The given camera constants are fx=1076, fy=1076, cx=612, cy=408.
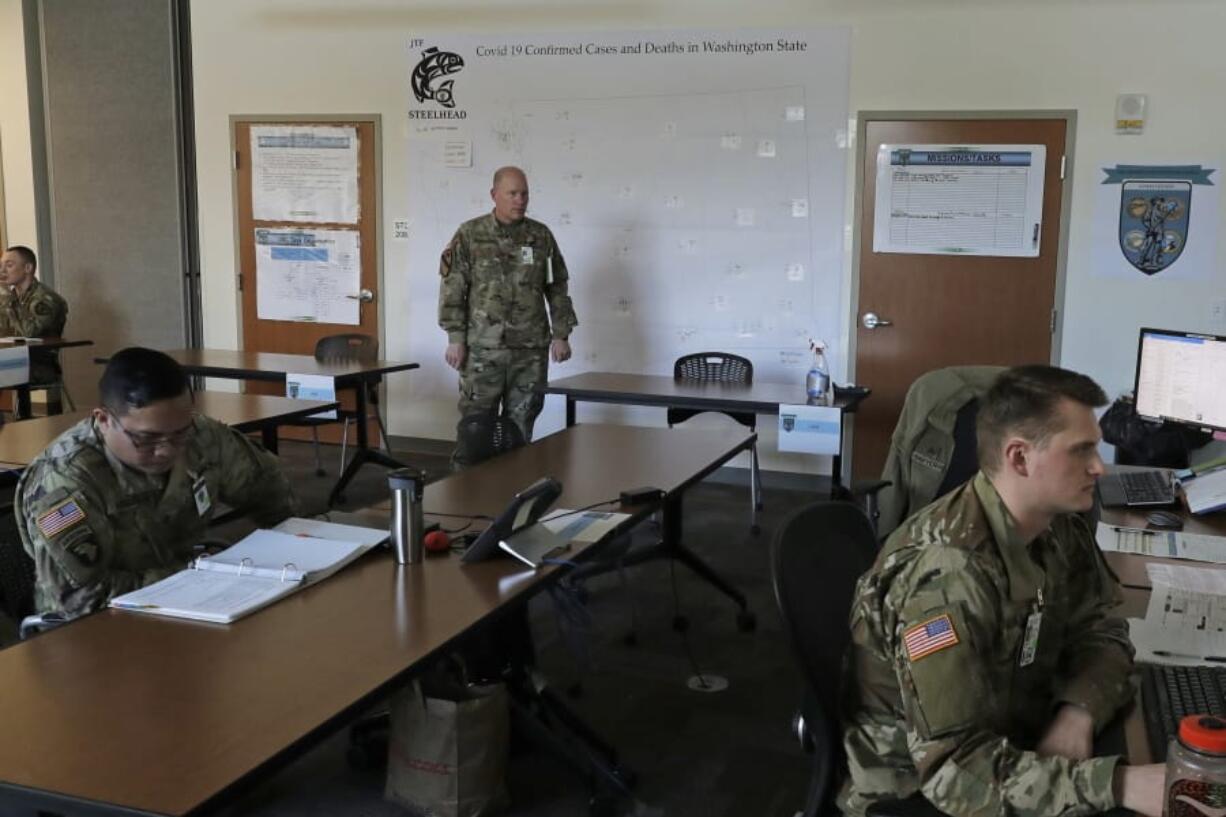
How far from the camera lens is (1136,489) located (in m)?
2.78

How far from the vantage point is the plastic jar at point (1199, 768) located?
1158 millimetres

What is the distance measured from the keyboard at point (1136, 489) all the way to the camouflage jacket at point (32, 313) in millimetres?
6083

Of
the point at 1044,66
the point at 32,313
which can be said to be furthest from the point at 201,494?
the point at 32,313

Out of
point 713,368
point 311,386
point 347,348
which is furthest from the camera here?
point 347,348

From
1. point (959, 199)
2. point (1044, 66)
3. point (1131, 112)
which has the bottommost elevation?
point (959, 199)

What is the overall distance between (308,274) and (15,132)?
8.86 feet

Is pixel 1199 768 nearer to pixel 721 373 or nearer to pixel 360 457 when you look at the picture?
pixel 721 373

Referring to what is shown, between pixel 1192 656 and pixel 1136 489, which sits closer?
pixel 1192 656

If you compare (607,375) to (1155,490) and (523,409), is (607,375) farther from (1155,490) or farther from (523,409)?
(1155,490)

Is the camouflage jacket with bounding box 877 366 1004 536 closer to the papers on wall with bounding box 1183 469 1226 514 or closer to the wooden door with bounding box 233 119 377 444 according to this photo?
the papers on wall with bounding box 1183 469 1226 514

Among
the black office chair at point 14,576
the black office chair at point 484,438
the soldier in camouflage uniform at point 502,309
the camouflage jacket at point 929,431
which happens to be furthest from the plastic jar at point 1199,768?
the soldier in camouflage uniform at point 502,309

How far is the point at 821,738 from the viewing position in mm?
1668

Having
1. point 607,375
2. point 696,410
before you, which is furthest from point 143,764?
point 607,375

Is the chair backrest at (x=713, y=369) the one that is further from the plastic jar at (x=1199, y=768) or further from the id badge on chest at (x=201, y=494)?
the plastic jar at (x=1199, y=768)
